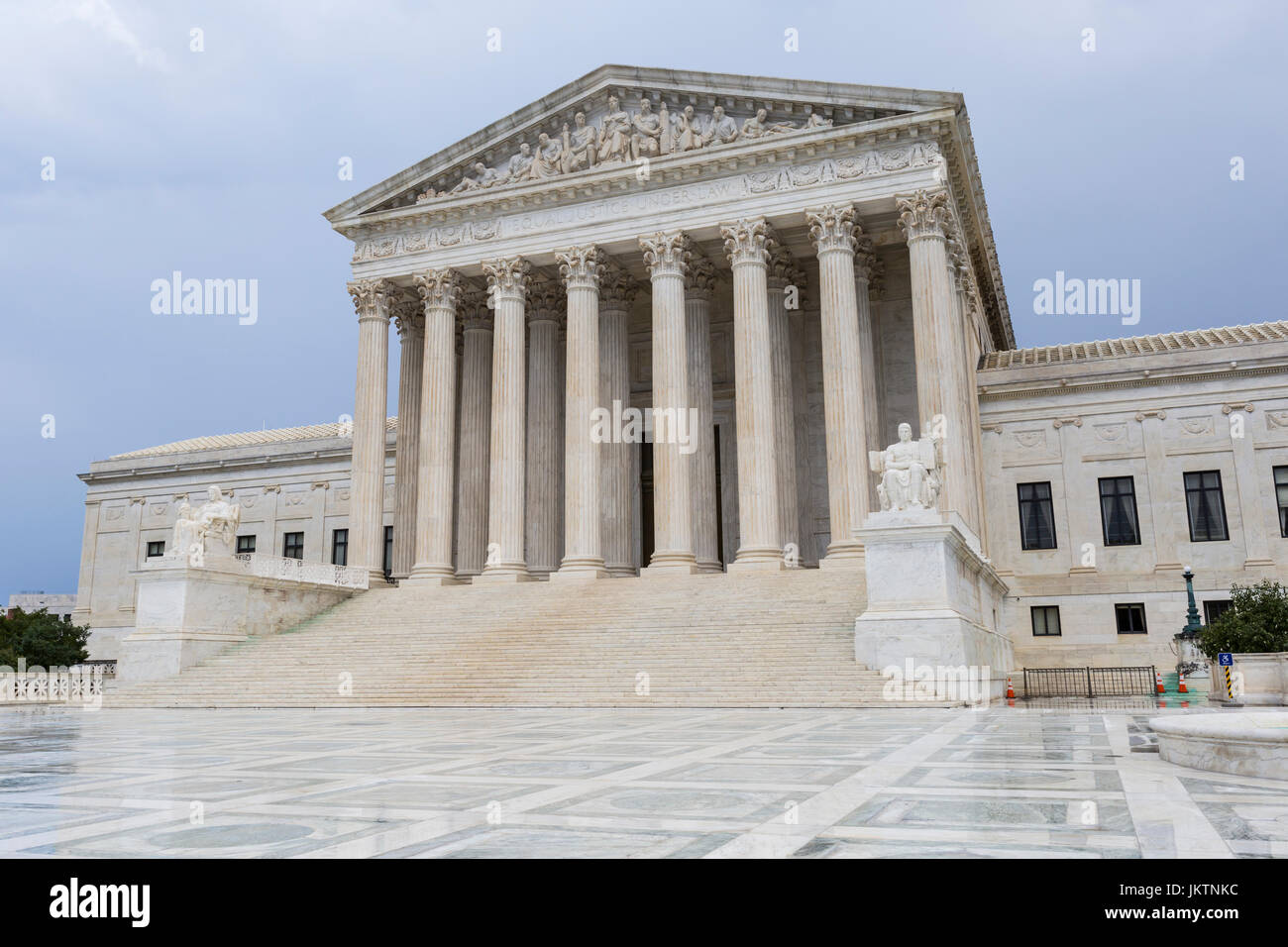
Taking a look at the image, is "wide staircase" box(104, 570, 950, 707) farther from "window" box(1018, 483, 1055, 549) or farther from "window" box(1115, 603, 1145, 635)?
"window" box(1115, 603, 1145, 635)

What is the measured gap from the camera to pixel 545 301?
4172 cm

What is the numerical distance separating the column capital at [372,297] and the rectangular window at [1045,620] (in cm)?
2785

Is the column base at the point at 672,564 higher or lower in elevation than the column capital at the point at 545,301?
lower

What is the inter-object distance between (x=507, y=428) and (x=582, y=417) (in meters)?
2.96

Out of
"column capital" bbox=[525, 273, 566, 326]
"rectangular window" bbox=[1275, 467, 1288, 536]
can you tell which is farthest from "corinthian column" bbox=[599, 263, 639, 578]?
"rectangular window" bbox=[1275, 467, 1288, 536]

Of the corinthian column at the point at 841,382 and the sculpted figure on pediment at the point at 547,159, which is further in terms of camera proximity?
the sculpted figure on pediment at the point at 547,159

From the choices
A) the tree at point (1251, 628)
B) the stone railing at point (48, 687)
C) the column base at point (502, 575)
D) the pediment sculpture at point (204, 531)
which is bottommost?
the stone railing at point (48, 687)

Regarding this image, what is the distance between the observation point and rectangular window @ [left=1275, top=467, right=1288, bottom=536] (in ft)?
119

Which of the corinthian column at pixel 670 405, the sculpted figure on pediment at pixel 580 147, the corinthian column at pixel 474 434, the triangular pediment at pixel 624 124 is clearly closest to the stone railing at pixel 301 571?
the corinthian column at pixel 474 434

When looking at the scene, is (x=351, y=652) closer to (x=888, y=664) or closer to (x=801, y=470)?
(x=888, y=664)

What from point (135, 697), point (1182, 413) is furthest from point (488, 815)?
point (1182, 413)

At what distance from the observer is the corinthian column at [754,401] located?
33156 millimetres

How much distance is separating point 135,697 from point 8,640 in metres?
13.0

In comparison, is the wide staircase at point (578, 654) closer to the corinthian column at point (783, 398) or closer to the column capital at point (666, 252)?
the corinthian column at point (783, 398)
